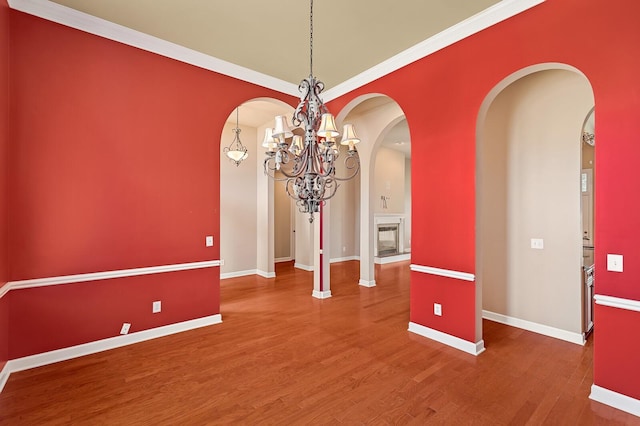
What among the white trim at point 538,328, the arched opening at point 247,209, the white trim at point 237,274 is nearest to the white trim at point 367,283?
the arched opening at point 247,209

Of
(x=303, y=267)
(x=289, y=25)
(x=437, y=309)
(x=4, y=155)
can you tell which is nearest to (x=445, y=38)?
(x=289, y=25)

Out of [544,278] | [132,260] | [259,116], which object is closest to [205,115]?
[132,260]

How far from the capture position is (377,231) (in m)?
8.08

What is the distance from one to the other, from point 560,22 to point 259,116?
4.81m

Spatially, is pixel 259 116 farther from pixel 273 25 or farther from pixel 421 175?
pixel 421 175

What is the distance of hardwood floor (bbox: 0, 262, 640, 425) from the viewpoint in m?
2.07

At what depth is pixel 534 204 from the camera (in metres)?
3.49

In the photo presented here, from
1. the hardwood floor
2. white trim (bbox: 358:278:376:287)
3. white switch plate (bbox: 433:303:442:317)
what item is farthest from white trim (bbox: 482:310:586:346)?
white trim (bbox: 358:278:376:287)

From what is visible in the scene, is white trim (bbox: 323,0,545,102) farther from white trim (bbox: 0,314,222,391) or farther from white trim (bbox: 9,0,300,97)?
white trim (bbox: 0,314,222,391)

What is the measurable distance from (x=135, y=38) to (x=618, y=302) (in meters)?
5.06

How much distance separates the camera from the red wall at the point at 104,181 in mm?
2709

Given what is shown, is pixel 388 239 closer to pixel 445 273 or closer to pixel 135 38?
pixel 445 273

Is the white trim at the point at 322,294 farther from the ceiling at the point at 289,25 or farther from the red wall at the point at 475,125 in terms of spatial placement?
the ceiling at the point at 289,25

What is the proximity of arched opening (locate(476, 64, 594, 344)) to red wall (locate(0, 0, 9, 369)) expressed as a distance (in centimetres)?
434
